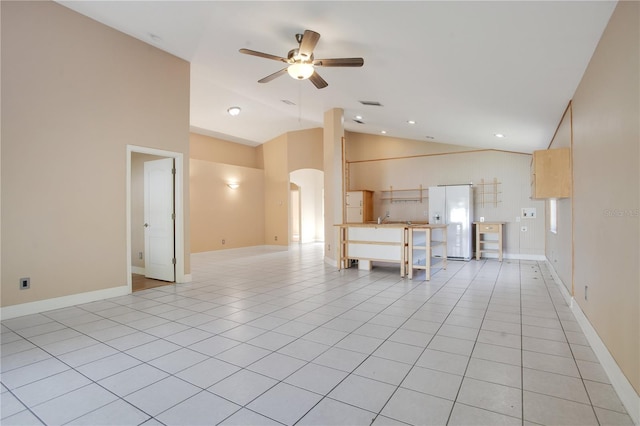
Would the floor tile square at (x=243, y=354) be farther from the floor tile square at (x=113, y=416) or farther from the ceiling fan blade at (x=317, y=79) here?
the ceiling fan blade at (x=317, y=79)

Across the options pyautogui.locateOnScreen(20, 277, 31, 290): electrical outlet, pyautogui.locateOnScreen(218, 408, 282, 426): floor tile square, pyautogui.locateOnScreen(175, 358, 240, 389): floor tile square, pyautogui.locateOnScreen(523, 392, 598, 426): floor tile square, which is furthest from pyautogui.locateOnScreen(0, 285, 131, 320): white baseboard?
pyautogui.locateOnScreen(523, 392, 598, 426): floor tile square

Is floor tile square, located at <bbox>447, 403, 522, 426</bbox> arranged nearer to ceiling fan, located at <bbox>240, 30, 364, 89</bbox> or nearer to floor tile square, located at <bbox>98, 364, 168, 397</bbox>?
floor tile square, located at <bbox>98, 364, 168, 397</bbox>

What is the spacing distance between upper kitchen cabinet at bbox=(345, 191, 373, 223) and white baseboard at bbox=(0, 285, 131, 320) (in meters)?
5.81

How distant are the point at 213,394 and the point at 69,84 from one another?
13.8ft

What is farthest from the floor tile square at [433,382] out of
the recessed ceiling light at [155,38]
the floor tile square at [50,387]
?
the recessed ceiling light at [155,38]

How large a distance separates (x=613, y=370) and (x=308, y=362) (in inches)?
79.8

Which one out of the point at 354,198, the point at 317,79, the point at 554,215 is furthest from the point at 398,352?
the point at 354,198

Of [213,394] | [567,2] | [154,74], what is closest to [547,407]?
[213,394]

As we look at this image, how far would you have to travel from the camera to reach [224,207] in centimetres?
952

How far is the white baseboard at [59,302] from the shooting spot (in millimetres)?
3613

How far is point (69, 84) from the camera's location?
409cm

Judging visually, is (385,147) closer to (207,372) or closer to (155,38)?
(155,38)

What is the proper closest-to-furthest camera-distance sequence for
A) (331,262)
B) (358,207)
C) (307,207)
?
(331,262) < (358,207) < (307,207)

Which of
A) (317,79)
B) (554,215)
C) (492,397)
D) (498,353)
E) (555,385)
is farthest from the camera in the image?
(554,215)
